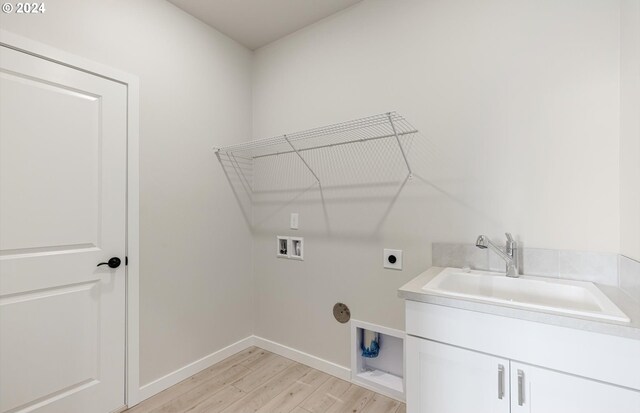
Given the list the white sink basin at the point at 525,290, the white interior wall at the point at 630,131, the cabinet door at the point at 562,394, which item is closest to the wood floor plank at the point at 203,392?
the white sink basin at the point at 525,290

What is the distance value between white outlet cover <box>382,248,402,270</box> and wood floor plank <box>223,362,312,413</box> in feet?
3.43

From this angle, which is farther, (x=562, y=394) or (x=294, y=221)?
(x=294, y=221)

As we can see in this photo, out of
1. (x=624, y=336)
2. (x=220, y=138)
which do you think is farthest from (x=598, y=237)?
(x=220, y=138)

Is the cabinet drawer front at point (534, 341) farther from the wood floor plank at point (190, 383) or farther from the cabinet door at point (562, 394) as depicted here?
the wood floor plank at point (190, 383)

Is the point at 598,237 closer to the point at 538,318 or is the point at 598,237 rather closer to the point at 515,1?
the point at 538,318

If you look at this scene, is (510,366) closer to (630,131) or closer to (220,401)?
(630,131)

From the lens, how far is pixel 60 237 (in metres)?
1.57

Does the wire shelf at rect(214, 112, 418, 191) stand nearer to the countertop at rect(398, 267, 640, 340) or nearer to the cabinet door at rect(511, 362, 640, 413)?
the countertop at rect(398, 267, 640, 340)

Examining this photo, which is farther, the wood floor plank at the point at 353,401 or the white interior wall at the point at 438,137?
the wood floor plank at the point at 353,401

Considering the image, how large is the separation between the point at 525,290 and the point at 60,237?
240 centimetres

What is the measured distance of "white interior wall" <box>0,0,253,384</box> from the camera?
175 cm

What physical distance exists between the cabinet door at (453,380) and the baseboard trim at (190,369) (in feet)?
5.26

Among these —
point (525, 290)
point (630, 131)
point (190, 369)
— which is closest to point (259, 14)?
point (630, 131)

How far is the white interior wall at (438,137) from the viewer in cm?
137
